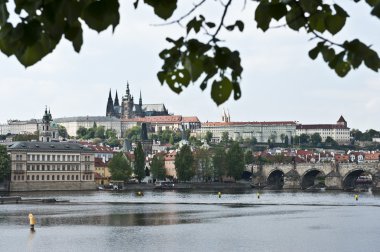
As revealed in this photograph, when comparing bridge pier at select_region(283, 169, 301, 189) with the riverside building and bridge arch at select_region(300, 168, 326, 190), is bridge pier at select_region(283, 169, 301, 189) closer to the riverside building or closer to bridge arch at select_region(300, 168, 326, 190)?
bridge arch at select_region(300, 168, 326, 190)

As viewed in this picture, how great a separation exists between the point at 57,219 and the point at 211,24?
43007mm

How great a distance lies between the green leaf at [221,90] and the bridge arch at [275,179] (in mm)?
121342

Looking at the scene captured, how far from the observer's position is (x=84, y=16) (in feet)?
11.2

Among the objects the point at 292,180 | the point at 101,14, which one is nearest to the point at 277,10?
the point at 101,14

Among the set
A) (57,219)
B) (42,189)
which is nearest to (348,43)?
(57,219)

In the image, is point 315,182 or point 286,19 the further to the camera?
point 315,182

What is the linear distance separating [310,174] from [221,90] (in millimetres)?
122154

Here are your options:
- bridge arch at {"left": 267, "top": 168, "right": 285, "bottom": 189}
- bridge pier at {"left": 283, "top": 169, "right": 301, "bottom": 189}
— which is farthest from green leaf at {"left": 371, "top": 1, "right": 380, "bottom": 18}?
bridge arch at {"left": 267, "top": 168, "right": 285, "bottom": 189}

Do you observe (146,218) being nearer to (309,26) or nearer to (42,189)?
(309,26)

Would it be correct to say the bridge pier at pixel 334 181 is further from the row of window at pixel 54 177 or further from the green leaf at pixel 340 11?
the green leaf at pixel 340 11

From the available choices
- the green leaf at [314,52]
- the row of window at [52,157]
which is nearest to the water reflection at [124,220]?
the green leaf at [314,52]

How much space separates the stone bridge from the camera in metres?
115

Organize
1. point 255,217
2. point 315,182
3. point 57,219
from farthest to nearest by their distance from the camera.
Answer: point 315,182 < point 255,217 < point 57,219

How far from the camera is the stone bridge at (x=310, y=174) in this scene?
114938mm
